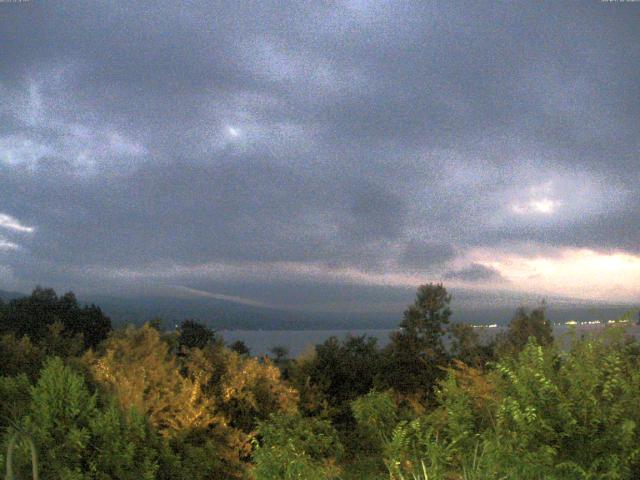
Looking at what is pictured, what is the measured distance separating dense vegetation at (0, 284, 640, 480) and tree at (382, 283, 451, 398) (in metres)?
0.31

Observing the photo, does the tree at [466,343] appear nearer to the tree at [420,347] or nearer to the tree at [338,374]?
the tree at [420,347]

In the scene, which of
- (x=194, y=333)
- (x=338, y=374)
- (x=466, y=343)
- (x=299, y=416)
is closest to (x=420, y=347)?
(x=466, y=343)

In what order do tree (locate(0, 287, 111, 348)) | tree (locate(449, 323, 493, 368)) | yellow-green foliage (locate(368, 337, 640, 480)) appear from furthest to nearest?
tree (locate(0, 287, 111, 348)), tree (locate(449, 323, 493, 368)), yellow-green foliage (locate(368, 337, 640, 480))

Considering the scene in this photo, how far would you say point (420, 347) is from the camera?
1135 centimetres

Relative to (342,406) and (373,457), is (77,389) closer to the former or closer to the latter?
(373,457)

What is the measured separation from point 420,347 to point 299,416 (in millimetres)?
4391

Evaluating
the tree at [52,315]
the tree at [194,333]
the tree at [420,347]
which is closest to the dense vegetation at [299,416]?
the tree at [420,347]

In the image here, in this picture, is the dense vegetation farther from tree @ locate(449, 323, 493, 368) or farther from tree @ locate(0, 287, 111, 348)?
tree @ locate(0, 287, 111, 348)

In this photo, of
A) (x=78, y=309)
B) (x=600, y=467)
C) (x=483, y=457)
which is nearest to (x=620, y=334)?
(x=600, y=467)

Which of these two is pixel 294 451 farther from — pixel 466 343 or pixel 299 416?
pixel 466 343

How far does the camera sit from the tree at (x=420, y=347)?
1024cm

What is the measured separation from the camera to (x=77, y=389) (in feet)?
20.0

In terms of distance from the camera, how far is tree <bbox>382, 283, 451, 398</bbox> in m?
10.2

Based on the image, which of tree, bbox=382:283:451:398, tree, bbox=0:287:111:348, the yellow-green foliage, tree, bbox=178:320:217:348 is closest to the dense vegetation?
the yellow-green foliage
